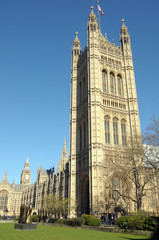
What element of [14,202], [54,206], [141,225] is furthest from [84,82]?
[14,202]

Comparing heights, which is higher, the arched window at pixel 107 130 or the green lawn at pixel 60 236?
the arched window at pixel 107 130

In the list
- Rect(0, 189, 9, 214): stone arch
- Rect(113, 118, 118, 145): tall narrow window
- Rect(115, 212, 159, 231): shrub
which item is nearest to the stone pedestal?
Rect(115, 212, 159, 231): shrub

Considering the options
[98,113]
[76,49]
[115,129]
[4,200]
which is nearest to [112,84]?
[98,113]

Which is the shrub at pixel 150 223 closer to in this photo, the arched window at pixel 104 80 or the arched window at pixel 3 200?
the arched window at pixel 104 80

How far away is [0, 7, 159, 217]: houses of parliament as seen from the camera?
37375 millimetres

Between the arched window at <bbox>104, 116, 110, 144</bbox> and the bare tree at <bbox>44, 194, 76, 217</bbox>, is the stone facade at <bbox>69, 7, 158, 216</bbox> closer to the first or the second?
the arched window at <bbox>104, 116, 110, 144</bbox>

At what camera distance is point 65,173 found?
174 feet

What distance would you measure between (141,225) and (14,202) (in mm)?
90172

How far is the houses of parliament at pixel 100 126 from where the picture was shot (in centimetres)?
3738

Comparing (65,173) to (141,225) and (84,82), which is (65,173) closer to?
(84,82)

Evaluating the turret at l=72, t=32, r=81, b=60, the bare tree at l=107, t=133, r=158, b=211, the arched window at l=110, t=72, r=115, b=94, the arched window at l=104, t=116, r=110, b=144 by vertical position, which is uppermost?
the turret at l=72, t=32, r=81, b=60

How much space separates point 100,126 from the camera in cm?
4191

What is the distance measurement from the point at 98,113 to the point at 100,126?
102 inches

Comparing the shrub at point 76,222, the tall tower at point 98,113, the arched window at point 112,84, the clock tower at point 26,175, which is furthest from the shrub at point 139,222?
the clock tower at point 26,175
